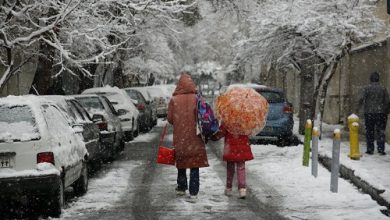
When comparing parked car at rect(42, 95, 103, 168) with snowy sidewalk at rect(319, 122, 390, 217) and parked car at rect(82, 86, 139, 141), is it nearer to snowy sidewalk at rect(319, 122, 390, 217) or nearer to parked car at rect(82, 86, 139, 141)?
snowy sidewalk at rect(319, 122, 390, 217)

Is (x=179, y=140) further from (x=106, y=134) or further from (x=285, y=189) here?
(x=106, y=134)

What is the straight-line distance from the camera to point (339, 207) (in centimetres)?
897

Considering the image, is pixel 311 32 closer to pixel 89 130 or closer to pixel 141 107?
pixel 141 107

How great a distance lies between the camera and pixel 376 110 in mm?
14477

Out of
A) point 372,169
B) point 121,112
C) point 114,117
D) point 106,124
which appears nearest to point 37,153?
point 106,124

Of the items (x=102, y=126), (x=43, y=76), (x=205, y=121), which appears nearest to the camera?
(x=205, y=121)

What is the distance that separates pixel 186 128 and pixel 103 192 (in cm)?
193

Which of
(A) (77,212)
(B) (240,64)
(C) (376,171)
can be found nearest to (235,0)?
(B) (240,64)

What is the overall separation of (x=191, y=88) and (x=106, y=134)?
4.98m

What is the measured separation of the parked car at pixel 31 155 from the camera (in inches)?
318

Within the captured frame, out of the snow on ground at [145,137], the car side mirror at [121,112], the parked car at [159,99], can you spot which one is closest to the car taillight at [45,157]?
the car side mirror at [121,112]

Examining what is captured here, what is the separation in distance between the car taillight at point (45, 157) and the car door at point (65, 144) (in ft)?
0.27

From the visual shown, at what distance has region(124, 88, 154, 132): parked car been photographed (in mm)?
23062

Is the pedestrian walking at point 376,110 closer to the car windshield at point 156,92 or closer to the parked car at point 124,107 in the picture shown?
the parked car at point 124,107
